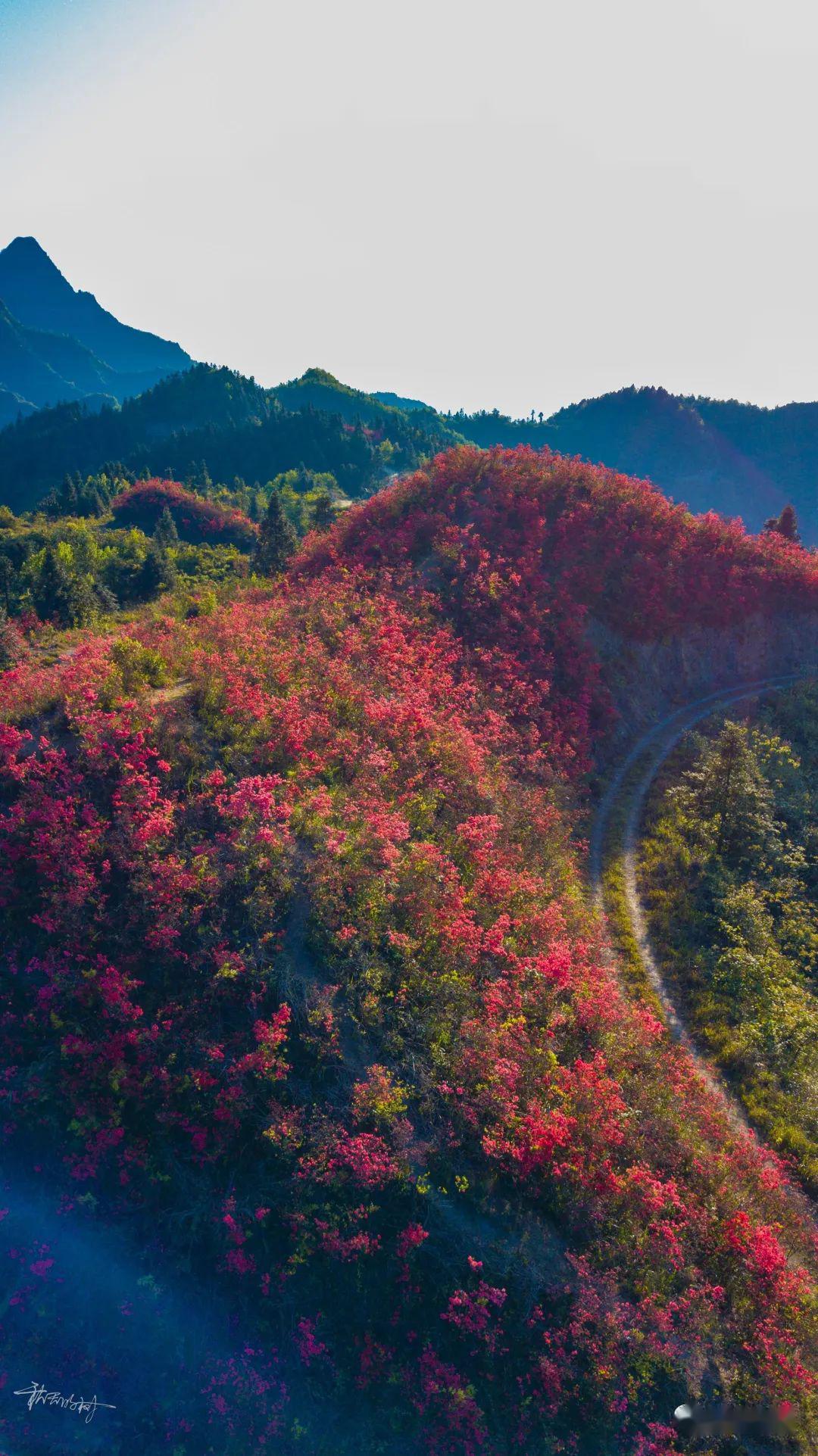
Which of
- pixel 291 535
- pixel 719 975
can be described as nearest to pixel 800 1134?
pixel 719 975

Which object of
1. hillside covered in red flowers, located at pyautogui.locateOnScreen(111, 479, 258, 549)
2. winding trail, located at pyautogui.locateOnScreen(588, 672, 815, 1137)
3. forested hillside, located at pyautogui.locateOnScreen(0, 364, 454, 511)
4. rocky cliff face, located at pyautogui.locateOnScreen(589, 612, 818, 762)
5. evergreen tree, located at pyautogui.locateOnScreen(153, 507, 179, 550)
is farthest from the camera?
forested hillside, located at pyautogui.locateOnScreen(0, 364, 454, 511)

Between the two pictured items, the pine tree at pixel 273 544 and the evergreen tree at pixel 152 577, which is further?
the pine tree at pixel 273 544

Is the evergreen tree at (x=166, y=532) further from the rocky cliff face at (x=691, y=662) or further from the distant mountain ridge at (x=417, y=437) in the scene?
the distant mountain ridge at (x=417, y=437)

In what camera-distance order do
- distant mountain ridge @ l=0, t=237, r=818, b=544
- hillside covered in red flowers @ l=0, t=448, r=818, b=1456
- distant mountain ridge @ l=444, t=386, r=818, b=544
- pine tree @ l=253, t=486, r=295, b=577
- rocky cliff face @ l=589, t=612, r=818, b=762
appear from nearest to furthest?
hillside covered in red flowers @ l=0, t=448, r=818, b=1456 → rocky cliff face @ l=589, t=612, r=818, b=762 → pine tree @ l=253, t=486, r=295, b=577 → distant mountain ridge @ l=0, t=237, r=818, b=544 → distant mountain ridge @ l=444, t=386, r=818, b=544

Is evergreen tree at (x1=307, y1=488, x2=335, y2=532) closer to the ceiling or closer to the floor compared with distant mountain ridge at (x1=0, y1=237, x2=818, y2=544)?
closer to the floor

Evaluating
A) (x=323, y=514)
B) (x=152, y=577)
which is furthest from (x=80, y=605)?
(x=323, y=514)

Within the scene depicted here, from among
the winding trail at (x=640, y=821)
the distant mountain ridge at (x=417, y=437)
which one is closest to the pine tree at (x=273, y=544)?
the winding trail at (x=640, y=821)

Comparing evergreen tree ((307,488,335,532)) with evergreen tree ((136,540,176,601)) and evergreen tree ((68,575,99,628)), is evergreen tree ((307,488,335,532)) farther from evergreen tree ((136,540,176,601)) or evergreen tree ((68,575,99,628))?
evergreen tree ((68,575,99,628))

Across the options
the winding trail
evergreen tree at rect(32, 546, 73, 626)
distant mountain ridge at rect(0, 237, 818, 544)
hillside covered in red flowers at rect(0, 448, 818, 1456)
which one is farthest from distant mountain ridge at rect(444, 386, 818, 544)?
hillside covered in red flowers at rect(0, 448, 818, 1456)
